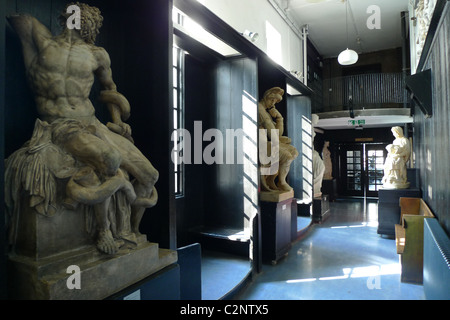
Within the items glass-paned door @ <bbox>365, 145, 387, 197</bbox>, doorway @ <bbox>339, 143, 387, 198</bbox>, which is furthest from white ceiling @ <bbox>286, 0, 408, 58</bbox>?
glass-paned door @ <bbox>365, 145, 387, 197</bbox>

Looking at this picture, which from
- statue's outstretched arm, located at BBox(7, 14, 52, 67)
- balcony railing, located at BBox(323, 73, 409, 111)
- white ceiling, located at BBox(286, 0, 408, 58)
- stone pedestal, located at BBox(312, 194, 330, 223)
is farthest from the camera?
balcony railing, located at BBox(323, 73, 409, 111)

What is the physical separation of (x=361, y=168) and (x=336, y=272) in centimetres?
1035

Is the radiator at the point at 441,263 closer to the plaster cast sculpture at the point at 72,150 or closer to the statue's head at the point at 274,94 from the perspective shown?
the plaster cast sculpture at the point at 72,150

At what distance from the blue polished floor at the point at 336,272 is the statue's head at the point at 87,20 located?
10.4ft

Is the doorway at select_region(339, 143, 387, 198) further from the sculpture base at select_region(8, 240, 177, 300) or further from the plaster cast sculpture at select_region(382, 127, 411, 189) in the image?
the sculpture base at select_region(8, 240, 177, 300)

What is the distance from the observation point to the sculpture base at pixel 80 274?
155 cm

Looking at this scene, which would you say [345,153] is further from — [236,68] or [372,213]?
[236,68]

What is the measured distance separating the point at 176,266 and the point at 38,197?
1178 mm

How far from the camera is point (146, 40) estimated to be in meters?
2.62

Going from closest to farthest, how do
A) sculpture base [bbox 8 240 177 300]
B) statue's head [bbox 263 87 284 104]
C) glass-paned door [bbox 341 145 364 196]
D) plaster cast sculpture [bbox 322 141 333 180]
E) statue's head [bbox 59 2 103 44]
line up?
1. sculpture base [bbox 8 240 177 300]
2. statue's head [bbox 59 2 103 44]
3. statue's head [bbox 263 87 284 104]
4. plaster cast sculpture [bbox 322 141 333 180]
5. glass-paned door [bbox 341 145 364 196]

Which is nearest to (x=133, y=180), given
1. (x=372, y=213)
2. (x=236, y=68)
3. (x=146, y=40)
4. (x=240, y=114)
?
(x=146, y=40)

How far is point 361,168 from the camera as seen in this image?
13742 mm

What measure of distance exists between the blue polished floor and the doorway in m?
7.10

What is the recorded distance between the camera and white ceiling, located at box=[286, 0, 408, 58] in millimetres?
8984
